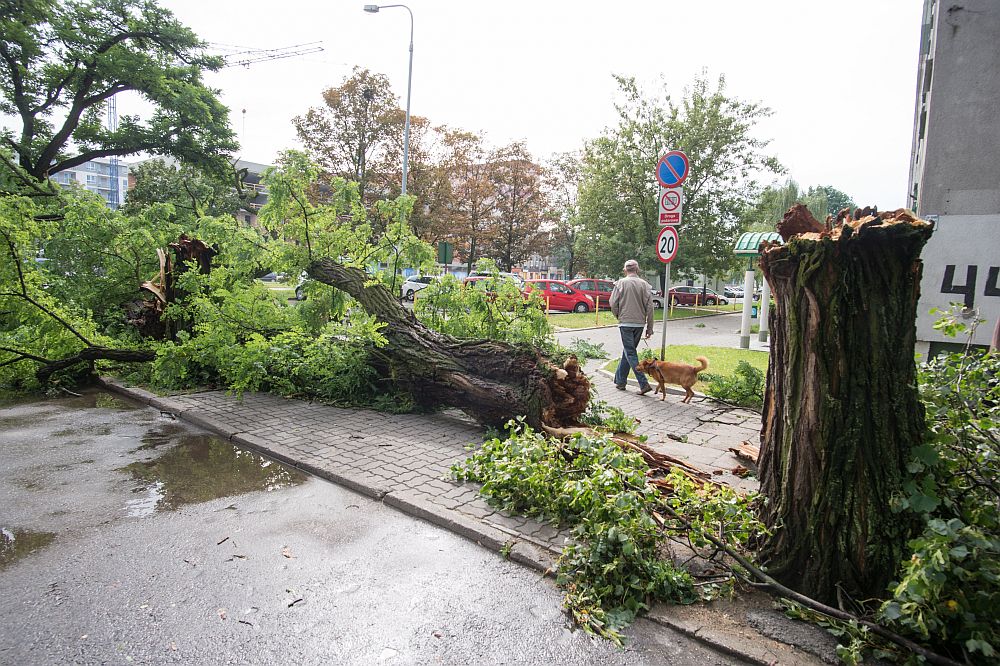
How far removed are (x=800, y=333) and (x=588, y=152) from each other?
1201 inches

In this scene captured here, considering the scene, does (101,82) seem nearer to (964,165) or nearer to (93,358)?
(93,358)

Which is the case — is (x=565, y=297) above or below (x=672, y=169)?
below

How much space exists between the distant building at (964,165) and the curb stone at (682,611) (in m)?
5.20

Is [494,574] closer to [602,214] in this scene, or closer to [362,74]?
[602,214]

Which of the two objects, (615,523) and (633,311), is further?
(633,311)

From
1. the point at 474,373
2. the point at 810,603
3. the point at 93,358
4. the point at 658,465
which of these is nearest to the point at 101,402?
the point at 93,358

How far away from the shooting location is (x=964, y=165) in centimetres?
620

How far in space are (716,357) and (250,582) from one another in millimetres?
10413

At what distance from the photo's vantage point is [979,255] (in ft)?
19.6

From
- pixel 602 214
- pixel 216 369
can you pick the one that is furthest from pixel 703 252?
pixel 216 369

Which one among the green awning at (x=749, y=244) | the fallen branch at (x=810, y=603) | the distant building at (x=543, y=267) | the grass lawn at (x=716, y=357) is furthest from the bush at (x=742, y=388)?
the distant building at (x=543, y=267)

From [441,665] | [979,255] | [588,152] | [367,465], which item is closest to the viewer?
[441,665]

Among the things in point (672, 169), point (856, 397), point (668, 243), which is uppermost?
point (672, 169)

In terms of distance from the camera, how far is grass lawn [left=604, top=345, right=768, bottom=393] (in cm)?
996
